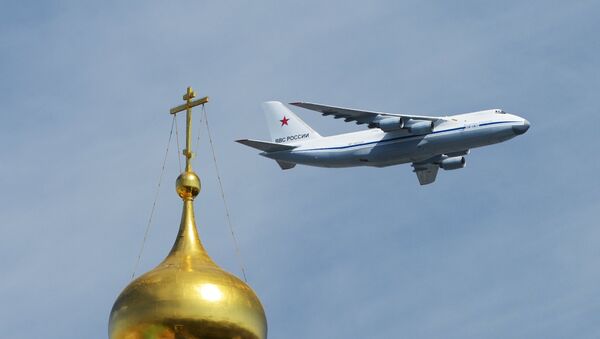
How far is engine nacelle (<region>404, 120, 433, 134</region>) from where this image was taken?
7581 centimetres

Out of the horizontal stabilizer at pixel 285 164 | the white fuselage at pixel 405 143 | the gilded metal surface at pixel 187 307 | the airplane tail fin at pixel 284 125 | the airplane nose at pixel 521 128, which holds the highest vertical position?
the airplane tail fin at pixel 284 125

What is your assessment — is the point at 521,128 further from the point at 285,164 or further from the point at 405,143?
the point at 285,164

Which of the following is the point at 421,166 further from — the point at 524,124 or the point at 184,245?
the point at 184,245

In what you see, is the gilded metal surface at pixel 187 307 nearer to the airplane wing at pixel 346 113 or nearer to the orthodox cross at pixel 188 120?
the orthodox cross at pixel 188 120

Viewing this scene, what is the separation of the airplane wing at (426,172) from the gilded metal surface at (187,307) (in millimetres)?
51319

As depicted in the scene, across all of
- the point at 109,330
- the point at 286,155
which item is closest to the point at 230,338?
the point at 109,330

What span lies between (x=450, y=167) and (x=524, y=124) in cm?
908

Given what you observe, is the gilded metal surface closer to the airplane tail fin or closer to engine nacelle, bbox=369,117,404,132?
engine nacelle, bbox=369,117,404,132

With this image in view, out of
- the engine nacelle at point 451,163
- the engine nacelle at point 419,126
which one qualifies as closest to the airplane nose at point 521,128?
the engine nacelle at point 419,126

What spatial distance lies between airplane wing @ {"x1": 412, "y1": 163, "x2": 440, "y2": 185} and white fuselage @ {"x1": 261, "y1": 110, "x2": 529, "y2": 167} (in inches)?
112

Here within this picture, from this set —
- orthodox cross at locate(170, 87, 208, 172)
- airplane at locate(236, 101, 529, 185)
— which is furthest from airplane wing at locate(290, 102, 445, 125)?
orthodox cross at locate(170, 87, 208, 172)

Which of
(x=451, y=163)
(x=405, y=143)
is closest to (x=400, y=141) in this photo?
(x=405, y=143)

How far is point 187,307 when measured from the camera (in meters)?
30.2

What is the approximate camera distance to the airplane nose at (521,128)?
72.9 metres
